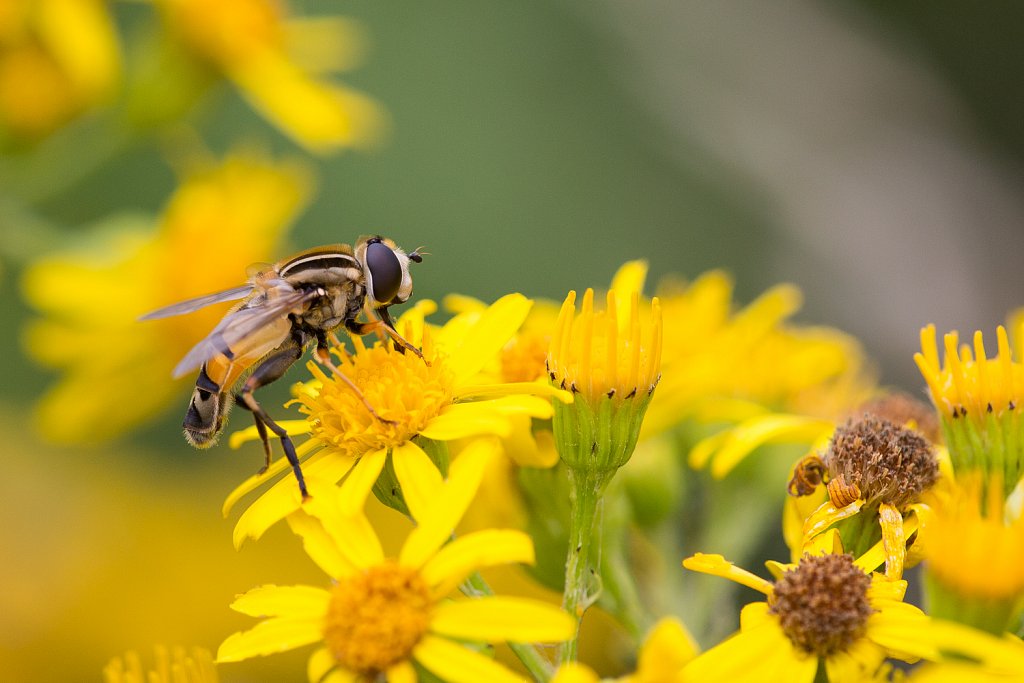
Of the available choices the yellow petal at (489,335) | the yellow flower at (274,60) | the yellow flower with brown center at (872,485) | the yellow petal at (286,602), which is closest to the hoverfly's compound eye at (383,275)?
the yellow petal at (489,335)

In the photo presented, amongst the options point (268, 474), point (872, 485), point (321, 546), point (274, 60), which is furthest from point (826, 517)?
point (274, 60)

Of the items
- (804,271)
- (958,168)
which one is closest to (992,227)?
(958,168)

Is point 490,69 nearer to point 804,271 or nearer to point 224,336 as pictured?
point 804,271

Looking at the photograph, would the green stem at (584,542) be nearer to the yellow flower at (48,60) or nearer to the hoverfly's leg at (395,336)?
the hoverfly's leg at (395,336)

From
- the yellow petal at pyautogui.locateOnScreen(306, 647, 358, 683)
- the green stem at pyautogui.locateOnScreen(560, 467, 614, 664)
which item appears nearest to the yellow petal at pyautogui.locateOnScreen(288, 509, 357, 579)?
the yellow petal at pyautogui.locateOnScreen(306, 647, 358, 683)

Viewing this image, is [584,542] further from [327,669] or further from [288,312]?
[288,312]

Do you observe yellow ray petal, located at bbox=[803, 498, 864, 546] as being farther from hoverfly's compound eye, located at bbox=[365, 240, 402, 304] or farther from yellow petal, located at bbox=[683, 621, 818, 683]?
hoverfly's compound eye, located at bbox=[365, 240, 402, 304]
